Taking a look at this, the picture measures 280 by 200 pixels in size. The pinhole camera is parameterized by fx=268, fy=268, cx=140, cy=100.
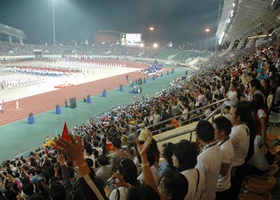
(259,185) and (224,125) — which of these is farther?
(259,185)

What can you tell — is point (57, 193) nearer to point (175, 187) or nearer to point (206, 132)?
point (175, 187)

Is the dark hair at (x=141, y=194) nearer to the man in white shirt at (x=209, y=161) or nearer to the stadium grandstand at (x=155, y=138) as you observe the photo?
the stadium grandstand at (x=155, y=138)

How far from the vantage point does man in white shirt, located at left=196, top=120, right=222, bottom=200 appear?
10.5ft

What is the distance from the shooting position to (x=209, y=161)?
10.5 feet

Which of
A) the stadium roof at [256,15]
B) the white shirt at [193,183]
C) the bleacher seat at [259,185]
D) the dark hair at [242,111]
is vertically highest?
the stadium roof at [256,15]

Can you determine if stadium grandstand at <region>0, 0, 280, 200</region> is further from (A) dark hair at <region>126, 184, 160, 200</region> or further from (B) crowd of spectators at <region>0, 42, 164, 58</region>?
(B) crowd of spectators at <region>0, 42, 164, 58</region>

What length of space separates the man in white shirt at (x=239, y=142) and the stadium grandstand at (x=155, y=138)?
0.01 metres

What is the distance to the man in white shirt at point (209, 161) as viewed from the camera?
321 centimetres

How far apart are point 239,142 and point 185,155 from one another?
1.21 meters

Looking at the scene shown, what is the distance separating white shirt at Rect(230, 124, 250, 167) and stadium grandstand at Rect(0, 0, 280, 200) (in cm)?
1

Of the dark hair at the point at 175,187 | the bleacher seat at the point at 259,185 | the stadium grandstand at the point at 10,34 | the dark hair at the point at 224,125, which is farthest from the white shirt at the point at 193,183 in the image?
the stadium grandstand at the point at 10,34

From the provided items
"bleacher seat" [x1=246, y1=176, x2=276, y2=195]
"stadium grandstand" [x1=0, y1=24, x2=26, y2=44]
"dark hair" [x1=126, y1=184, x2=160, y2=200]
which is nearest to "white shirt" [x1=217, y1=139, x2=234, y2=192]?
"bleacher seat" [x1=246, y1=176, x2=276, y2=195]

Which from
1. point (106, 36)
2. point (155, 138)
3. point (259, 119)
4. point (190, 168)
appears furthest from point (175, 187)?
point (106, 36)

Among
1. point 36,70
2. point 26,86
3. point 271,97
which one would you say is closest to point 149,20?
point 36,70
